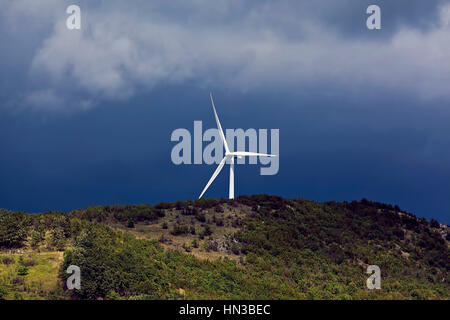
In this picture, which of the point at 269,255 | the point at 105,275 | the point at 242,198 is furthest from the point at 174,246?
the point at 242,198

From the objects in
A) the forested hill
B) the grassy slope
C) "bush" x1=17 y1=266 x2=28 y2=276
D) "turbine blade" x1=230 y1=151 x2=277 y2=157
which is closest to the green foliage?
the forested hill

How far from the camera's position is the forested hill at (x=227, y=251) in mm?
64062

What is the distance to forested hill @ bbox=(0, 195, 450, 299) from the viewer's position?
210 feet

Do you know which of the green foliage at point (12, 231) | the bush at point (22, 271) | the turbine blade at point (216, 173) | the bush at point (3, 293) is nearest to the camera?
the bush at point (3, 293)

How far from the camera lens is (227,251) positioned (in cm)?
8512

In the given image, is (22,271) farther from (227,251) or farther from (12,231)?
(227,251)

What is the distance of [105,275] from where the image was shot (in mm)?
63188

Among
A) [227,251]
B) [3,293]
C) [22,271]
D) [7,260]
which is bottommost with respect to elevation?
[3,293]

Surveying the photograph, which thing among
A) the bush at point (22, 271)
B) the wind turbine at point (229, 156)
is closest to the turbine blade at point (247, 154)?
the wind turbine at point (229, 156)

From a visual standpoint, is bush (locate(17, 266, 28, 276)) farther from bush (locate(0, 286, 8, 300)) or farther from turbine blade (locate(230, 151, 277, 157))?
turbine blade (locate(230, 151, 277, 157))

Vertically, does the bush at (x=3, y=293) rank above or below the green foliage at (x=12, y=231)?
below

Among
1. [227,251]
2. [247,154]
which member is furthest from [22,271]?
[247,154]

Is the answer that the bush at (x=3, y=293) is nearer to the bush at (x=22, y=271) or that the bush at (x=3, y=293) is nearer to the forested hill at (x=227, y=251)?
the forested hill at (x=227, y=251)
